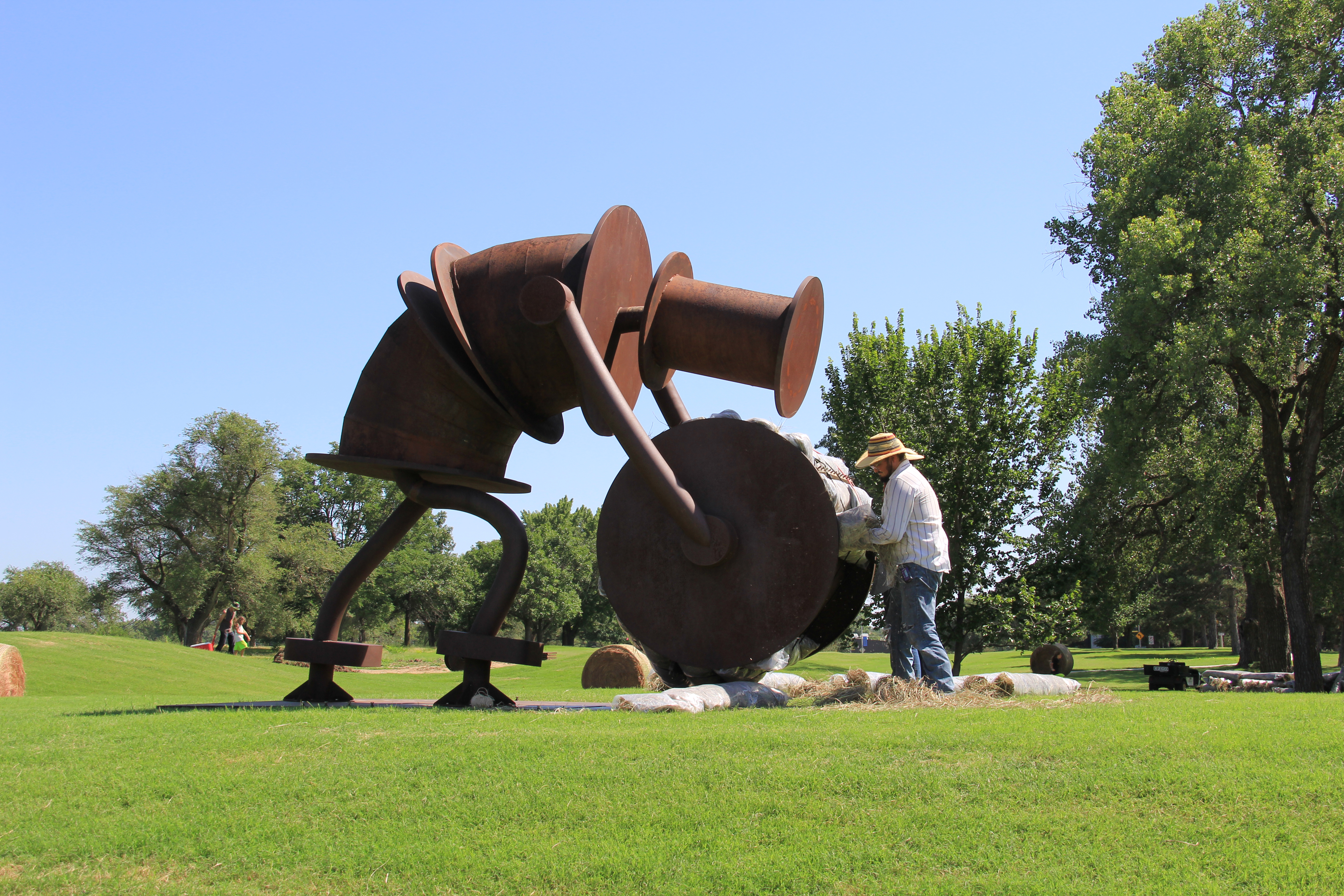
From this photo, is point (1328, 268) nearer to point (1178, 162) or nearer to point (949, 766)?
point (1178, 162)

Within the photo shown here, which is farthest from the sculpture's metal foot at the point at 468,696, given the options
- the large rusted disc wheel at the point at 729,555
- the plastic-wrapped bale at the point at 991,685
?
the plastic-wrapped bale at the point at 991,685

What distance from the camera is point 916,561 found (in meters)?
7.88

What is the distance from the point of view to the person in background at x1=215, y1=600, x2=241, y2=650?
1270 inches

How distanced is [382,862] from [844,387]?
2250 cm

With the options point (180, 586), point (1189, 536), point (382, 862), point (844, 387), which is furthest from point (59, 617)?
point (382, 862)

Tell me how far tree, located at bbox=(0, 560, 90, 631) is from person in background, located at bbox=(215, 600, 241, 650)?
25094 mm

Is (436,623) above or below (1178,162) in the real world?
below

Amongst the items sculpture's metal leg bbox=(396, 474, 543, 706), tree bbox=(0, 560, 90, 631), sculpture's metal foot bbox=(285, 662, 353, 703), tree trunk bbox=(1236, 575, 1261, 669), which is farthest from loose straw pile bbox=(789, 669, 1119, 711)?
tree bbox=(0, 560, 90, 631)

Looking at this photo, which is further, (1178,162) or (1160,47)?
(1160,47)

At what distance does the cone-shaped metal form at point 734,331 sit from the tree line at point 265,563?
36.0 m

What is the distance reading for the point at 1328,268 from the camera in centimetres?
1636

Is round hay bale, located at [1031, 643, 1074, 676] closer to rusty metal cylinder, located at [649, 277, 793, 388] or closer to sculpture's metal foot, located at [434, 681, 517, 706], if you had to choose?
rusty metal cylinder, located at [649, 277, 793, 388]

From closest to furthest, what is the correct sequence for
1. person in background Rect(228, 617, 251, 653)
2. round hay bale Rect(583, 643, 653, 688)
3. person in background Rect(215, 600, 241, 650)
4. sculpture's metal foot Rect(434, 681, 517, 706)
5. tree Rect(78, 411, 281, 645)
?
sculpture's metal foot Rect(434, 681, 517, 706)
round hay bale Rect(583, 643, 653, 688)
person in background Rect(228, 617, 251, 653)
person in background Rect(215, 600, 241, 650)
tree Rect(78, 411, 281, 645)

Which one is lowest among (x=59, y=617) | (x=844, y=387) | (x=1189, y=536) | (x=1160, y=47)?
(x=59, y=617)
